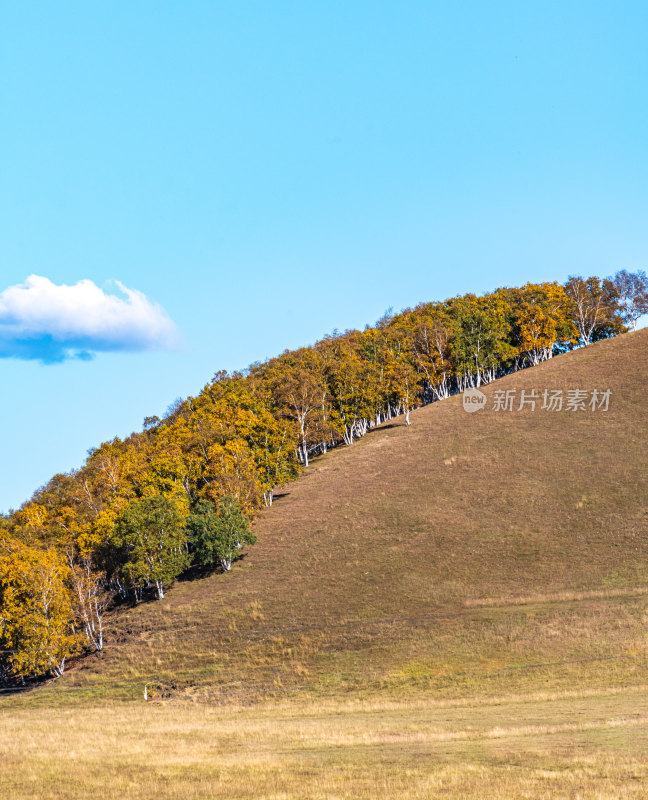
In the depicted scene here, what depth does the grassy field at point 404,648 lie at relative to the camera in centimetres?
1850

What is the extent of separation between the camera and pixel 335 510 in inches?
3095

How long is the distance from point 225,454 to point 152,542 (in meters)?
18.1

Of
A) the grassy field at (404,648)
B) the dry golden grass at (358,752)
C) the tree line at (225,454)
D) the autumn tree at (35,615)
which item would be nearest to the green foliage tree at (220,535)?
the tree line at (225,454)

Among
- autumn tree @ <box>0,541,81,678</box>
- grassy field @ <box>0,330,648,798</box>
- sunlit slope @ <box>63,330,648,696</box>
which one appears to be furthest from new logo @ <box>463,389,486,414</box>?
autumn tree @ <box>0,541,81,678</box>

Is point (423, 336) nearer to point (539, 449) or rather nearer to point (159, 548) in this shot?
point (539, 449)

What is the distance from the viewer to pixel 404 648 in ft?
144

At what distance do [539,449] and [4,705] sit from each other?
221 feet

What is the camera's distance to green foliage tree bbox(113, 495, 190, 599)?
64.7 metres

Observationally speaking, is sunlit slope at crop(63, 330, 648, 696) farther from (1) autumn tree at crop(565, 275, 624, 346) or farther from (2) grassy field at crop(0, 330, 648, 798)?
(1) autumn tree at crop(565, 275, 624, 346)

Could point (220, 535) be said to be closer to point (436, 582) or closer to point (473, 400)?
point (436, 582)

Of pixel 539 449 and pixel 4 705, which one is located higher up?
pixel 539 449

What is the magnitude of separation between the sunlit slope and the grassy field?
242 mm

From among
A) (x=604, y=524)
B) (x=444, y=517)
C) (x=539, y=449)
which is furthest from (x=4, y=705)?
(x=539, y=449)

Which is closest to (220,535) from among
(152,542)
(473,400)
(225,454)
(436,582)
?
(152,542)
